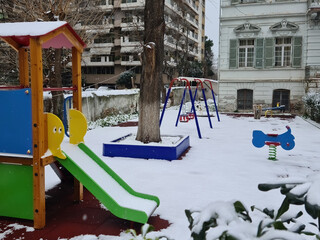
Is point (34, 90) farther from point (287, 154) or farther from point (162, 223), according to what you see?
point (287, 154)

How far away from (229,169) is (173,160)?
126cm

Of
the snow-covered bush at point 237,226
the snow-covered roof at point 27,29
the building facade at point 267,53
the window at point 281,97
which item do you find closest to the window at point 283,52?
the building facade at point 267,53

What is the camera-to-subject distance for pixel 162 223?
12.5 feet

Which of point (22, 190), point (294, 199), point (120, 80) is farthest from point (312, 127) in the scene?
point (120, 80)

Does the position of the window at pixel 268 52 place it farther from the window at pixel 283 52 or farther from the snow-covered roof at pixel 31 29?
the snow-covered roof at pixel 31 29

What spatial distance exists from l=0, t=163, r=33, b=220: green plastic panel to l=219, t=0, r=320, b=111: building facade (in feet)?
55.7

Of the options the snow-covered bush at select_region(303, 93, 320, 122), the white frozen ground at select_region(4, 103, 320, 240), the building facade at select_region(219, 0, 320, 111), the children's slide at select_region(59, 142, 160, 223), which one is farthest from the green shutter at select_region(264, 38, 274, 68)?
the children's slide at select_region(59, 142, 160, 223)

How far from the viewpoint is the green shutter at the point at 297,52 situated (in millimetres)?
18062

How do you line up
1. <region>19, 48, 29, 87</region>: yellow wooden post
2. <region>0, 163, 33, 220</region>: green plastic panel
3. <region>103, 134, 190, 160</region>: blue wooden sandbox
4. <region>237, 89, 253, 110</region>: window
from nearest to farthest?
<region>0, 163, 33, 220</region>: green plastic panel
<region>19, 48, 29, 87</region>: yellow wooden post
<region>103, 134, 190, 160</region>: blue wooden sandbox
<region>237, 89, 253, 110</region>: window

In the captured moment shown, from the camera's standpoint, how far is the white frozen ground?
172 inches

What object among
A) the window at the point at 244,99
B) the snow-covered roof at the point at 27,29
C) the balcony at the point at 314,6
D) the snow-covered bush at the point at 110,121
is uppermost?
the balcony at the point at 314,6

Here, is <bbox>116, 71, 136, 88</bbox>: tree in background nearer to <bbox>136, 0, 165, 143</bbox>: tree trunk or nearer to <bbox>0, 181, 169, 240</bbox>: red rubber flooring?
<bbox>136, 0, 165, 143</bbox>: tree trunk

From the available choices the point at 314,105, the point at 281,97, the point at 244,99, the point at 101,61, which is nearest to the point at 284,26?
the point at 281,97

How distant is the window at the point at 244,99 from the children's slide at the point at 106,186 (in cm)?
1628
